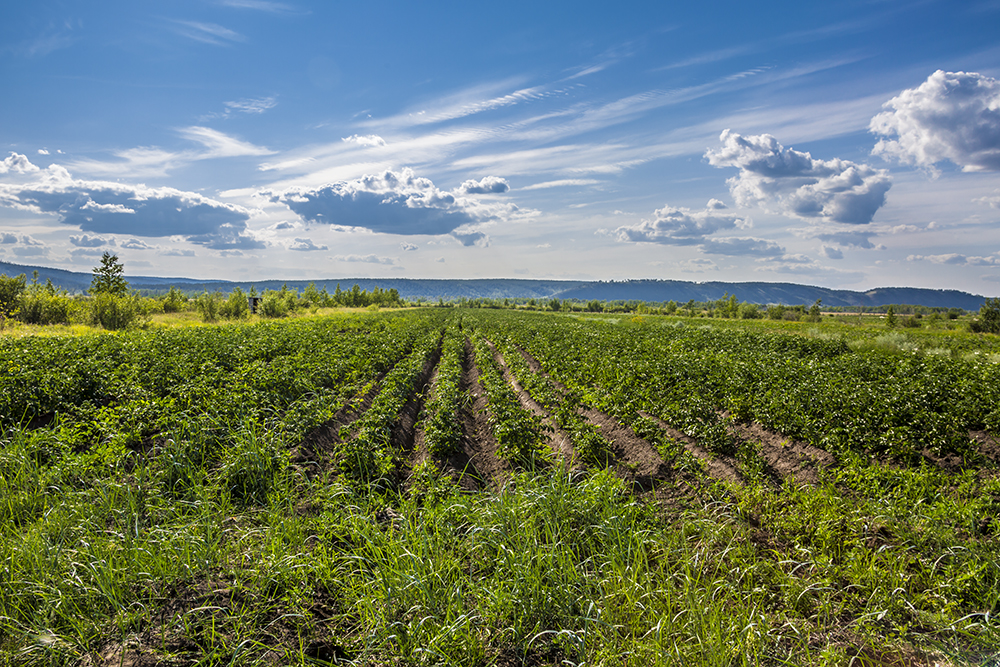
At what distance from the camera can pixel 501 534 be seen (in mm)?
4438

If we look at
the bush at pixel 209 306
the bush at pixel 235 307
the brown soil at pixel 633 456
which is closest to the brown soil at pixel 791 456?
the brown soil at pixel 633 456

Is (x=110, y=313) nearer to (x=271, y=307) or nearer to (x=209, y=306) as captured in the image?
(x=209, y=306)

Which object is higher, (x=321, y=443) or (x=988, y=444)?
(x=988, y=444)

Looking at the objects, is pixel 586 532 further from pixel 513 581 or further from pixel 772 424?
pixel 772 424

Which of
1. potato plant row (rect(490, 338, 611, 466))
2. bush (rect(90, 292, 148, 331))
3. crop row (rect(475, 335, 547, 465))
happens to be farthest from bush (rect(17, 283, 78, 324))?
crop row (rect(475, 335, 547, 465))

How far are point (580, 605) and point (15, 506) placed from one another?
265 inches

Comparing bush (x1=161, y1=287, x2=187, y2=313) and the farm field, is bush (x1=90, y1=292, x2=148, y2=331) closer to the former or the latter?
bush (x1=161, y1=287, x2=187, y2=313)

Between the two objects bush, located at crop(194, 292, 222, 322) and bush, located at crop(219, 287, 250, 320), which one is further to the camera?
bush, located at crop(219, 287, 250, 320)

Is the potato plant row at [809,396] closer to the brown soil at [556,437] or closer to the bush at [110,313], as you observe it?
the brown soil at [556,437]

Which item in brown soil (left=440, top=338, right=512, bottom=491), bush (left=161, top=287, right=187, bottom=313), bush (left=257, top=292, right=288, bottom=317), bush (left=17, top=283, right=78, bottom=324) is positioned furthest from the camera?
bush (left=257, top=292, right=288, bottom=317)

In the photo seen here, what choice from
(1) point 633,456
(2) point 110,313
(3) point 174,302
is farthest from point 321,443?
(3) point 174,302

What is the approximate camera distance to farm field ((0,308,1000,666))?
3412 mm

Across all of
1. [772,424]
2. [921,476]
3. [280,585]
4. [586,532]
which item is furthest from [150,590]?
[772,424]

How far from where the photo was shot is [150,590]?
3627 millimetres
